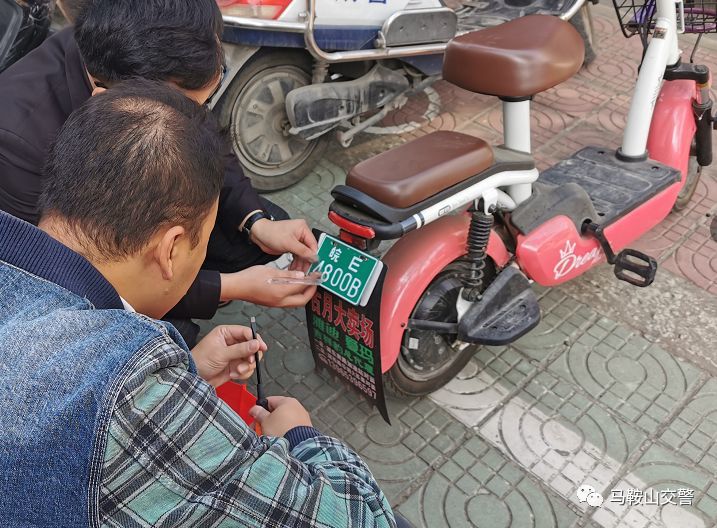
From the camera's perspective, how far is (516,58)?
2.19 m

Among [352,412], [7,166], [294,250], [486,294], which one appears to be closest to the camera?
[7,166]

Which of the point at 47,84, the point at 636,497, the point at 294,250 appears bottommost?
the point at 636,497

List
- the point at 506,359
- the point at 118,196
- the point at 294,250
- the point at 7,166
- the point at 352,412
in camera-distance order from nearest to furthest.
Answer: the point at 118,196 → the point at 7,166 → the point at 294,250 → the point at 352,412 → the point at 506,359

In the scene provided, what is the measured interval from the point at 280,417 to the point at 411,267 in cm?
84

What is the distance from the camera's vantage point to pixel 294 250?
2154 millimetres

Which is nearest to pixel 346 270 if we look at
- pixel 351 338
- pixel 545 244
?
pixel 351 338

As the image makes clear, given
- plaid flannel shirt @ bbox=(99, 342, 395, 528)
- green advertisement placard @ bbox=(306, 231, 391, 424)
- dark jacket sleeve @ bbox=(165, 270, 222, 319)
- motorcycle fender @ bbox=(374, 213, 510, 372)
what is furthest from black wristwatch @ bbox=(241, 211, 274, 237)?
plaid flannel shirt @ bbox=(99, 342, 395, 528)

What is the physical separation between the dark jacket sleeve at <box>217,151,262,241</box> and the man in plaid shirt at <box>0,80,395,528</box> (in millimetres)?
1143

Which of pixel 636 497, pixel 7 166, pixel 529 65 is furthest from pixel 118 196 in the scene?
pixel 636 497

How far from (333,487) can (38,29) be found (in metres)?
2.86

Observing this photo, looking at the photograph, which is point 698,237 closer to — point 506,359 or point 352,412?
point 506,359

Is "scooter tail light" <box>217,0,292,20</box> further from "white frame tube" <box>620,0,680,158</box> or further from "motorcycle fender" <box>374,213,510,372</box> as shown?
"white frame tube" <box>620,0,680,158</box>

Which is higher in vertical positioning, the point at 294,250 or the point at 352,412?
the point at 294,250

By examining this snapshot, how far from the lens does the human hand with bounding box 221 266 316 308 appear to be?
2066 mm
